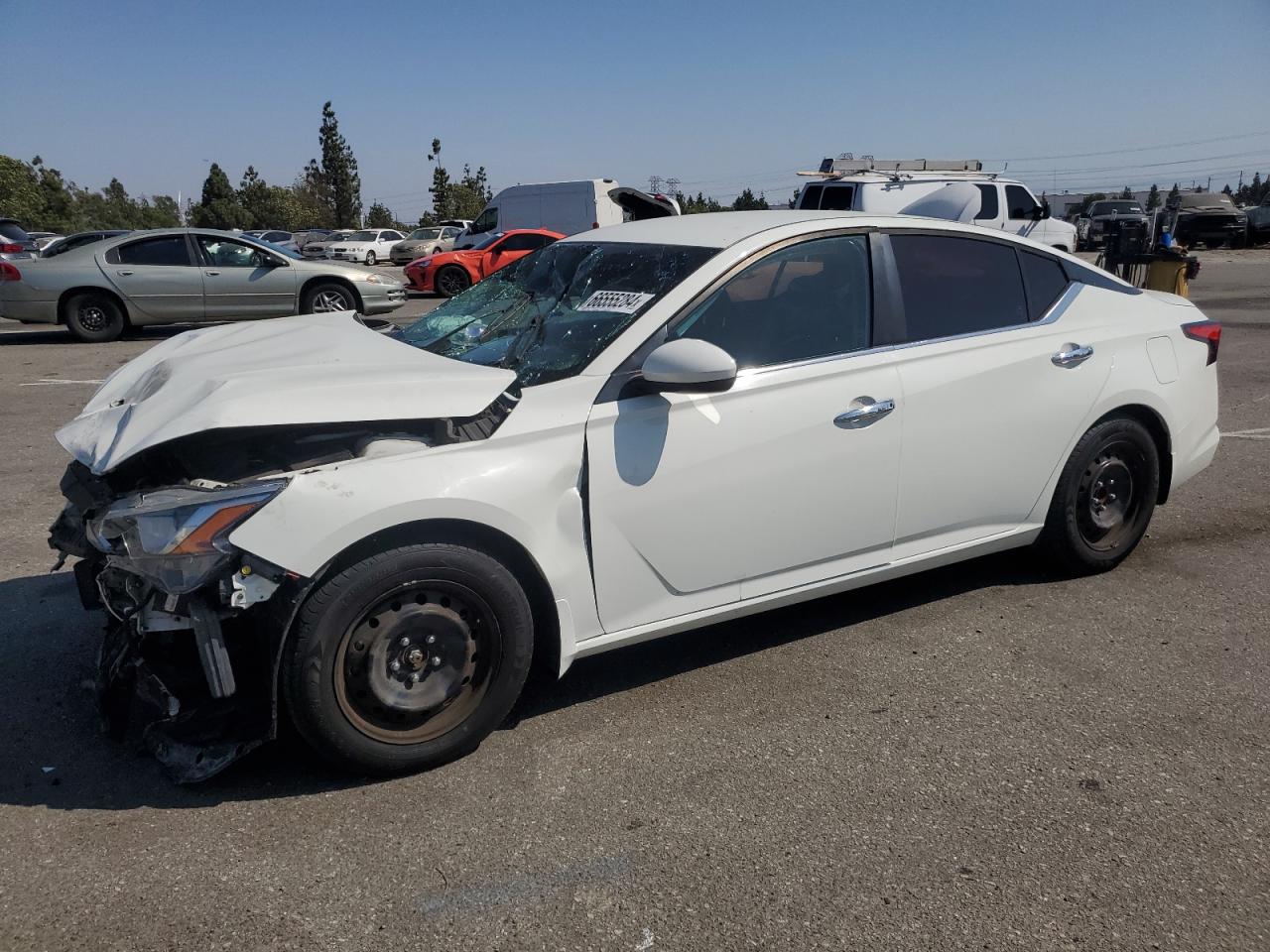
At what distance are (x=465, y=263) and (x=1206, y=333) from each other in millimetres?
16775

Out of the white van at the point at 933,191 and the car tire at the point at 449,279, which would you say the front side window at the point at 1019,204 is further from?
the car tire at the point at 449,279

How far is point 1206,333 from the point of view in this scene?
15.0 feet

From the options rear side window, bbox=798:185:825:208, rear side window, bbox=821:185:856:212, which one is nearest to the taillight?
rear side window, bbox=821:185:856:212

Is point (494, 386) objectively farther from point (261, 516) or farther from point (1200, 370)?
point (1200, 370)

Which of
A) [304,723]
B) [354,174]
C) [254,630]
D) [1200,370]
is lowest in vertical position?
[304,723]

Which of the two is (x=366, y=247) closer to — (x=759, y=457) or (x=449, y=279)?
(x=449, y=279)

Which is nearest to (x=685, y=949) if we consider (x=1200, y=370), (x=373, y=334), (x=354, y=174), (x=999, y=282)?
(x=373, y=334)

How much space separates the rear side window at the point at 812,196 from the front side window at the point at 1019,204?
404cm

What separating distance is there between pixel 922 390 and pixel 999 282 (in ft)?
2.70

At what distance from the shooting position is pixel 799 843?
2.68 meters

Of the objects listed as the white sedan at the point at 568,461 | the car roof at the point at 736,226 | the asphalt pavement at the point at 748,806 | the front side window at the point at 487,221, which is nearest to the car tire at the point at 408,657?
the white sedan at the point at 568,461

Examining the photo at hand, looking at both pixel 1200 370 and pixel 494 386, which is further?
pixel 1200 370

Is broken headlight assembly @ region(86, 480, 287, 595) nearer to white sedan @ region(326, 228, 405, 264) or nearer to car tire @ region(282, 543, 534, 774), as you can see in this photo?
car tire @ region(282, 543, 534, 774)

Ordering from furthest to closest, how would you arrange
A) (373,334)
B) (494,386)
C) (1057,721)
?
(373,334) < (1057,721) < (494,386)
